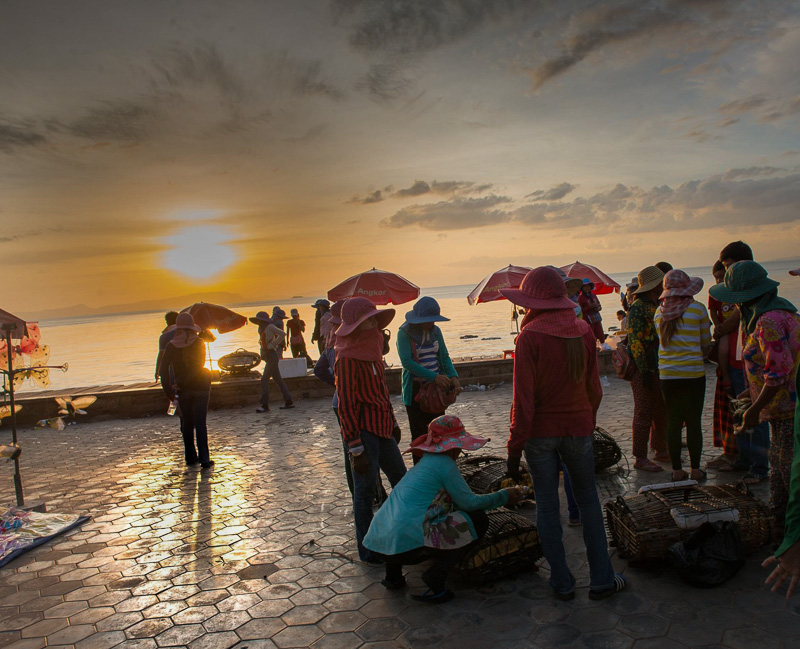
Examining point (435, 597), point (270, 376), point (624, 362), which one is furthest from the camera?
point (270, 376)

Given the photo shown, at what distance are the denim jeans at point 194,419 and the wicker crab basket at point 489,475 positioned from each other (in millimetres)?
3530

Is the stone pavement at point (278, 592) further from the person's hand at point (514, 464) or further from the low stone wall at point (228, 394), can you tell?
the low stone wall at point (228, 394)

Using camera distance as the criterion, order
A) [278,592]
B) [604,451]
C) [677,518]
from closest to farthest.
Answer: [677,518] < [278,592] < [604,451]

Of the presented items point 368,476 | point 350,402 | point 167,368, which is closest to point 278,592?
point 368,476

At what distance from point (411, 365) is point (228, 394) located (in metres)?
7.65

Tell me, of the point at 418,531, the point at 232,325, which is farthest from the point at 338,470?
the point at 232,325

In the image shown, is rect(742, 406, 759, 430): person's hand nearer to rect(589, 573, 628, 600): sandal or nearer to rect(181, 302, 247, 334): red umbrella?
rect(589, 573, 628, 600): sandal

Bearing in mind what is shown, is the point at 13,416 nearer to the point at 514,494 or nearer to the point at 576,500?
the point at 514,494

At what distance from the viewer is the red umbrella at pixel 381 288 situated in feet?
38.5

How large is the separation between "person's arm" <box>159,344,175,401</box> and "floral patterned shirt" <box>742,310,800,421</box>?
6.24 m

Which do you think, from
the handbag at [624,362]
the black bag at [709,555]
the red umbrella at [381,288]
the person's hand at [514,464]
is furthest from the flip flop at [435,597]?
the red umbrella at [381,288]

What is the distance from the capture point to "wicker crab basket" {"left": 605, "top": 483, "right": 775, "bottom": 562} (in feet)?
12.6

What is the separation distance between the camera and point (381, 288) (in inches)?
461

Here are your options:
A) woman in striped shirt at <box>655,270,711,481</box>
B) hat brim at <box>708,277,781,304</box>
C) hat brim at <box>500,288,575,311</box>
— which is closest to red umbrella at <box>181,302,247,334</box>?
woman in striped shirt at <box>655,270,711,481</box>
